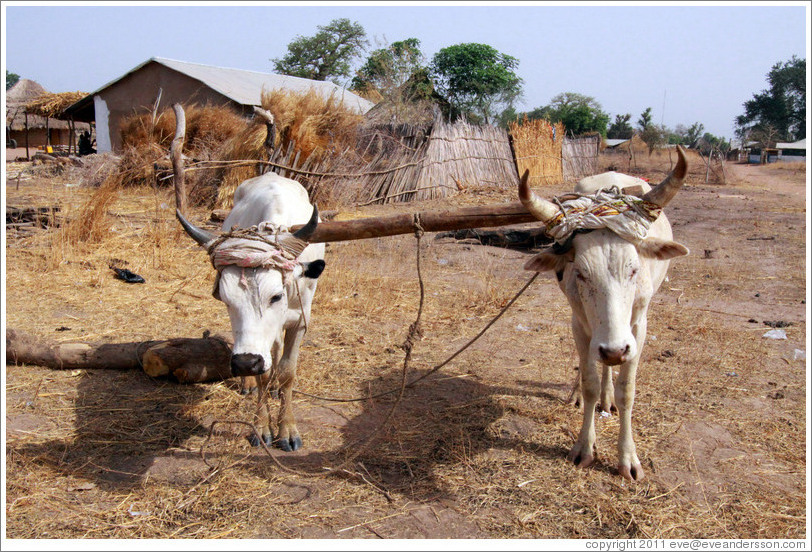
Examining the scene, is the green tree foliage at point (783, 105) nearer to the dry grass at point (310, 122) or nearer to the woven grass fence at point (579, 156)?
the woven grass fence at point (579, 156)

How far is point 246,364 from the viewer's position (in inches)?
120

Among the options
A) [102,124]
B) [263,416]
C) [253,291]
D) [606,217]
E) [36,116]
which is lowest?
[263,416]

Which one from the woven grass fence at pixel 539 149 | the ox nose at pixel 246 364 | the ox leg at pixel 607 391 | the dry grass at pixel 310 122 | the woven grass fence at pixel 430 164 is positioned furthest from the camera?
the woven grass fence at pixel 539 149

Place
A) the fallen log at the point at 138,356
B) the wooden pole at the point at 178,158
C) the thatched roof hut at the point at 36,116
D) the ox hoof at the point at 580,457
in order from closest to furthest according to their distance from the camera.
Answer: the ox hoof at the point at 580,457 → the fallen log at the point at 138,356 → the wooden pole at the point at 178,158 → the thatched roof hut at the point at 36,116

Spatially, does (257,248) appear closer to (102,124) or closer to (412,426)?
(412,426)

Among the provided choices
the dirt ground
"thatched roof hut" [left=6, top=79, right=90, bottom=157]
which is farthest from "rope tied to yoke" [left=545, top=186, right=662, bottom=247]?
"thatched roof hut" [left=6, top=79, right=90, bottom=157]

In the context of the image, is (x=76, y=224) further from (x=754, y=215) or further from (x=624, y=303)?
(x=754, y=215)

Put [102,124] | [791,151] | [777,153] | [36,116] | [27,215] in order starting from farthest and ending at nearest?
[791,151] < [777,153] < [36,116] < [102,124] < [27,215]

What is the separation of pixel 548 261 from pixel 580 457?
4.02 feet

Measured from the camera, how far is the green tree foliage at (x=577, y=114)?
168 feet

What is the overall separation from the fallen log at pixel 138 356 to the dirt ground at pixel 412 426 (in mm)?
93

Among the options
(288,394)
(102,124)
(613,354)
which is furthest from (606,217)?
(102,124)

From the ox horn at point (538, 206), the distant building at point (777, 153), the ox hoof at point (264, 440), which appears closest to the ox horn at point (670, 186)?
the ox horn at point (538, 206)

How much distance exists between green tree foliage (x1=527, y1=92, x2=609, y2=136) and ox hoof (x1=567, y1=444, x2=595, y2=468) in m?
47.8
